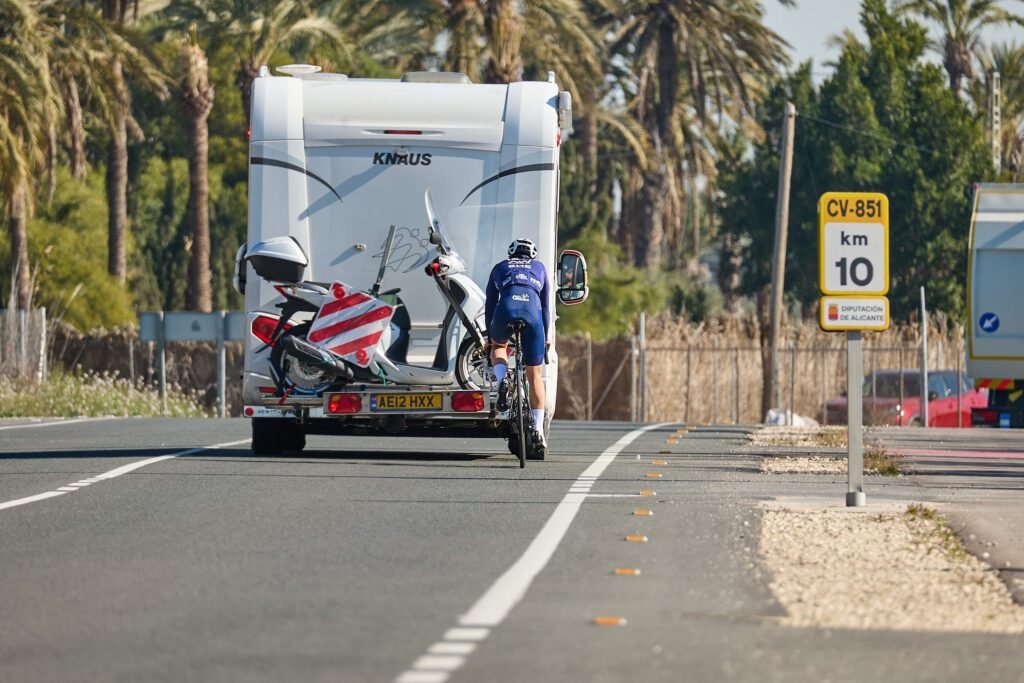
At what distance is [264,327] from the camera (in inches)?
603

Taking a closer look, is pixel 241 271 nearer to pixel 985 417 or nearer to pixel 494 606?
pixel 494 606

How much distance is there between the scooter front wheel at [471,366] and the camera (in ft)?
50.2

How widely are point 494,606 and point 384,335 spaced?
750 cm

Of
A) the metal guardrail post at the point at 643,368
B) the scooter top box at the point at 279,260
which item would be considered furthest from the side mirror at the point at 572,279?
the metal guardrail post at the point at 643,368

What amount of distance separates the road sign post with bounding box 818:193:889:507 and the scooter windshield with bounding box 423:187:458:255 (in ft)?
12.8

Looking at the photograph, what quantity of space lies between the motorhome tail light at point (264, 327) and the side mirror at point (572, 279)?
2.43 metres

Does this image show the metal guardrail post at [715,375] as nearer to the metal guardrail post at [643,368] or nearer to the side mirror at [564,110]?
the metal guardrail post at [643,368]

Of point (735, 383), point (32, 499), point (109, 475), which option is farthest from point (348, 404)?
point (735, 383)

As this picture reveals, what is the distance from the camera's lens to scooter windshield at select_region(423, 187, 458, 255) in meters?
15.2

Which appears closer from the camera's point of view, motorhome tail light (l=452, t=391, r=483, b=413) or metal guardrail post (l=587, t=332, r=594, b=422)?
motorhome tail light (l=452, t=391, r=483, b=413)

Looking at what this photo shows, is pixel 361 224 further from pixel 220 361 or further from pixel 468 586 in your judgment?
pixel 220 361

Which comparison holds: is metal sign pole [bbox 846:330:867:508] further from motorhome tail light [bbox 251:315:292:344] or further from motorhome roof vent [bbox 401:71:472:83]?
motorhome roof vent [bbox 401:71:472:83]

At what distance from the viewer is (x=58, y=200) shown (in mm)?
46250

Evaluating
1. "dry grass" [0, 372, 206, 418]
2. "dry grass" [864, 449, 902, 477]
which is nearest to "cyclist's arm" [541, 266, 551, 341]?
"dry grass" [864, 449, 902, 477]
